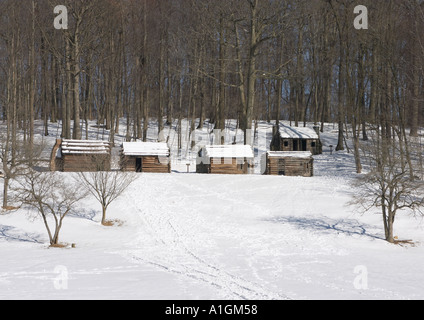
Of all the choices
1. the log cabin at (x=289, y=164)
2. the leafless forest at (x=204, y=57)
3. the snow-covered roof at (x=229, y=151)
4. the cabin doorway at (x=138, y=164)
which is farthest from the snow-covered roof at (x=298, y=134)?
the cabin doorway at (x=138, y=164)

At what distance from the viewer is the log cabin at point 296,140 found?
41731 millimetres

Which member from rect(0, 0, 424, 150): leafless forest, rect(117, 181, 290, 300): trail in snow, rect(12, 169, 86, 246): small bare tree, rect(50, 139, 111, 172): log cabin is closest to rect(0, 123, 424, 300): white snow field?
rect(117, 181, 290, 300): trail in snow

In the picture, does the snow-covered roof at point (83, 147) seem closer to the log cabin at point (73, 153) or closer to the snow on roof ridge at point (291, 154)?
the log cabin at point (73, 153)

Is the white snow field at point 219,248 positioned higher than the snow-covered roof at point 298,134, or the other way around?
the snow-covered roof at point 298,134

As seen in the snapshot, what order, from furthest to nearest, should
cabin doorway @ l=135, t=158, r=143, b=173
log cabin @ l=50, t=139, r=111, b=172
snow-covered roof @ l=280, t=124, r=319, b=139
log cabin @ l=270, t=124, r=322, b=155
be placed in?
snow-covered roof @ l=280, t=124, r=319, b=139 → log cabin @ l=270, t=124, r=322, b=155 → cabin doorway @ l=135, t=158, r=143, b=173 → log cabin @ l=50, t=139, r=111, b=172

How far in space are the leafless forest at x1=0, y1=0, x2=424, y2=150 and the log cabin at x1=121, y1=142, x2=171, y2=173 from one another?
15.0 feet

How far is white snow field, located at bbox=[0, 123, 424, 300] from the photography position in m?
13.2

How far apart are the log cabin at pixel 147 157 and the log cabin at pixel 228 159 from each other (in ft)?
9.58

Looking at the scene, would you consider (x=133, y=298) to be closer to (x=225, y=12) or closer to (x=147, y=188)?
(x=147, y=188)

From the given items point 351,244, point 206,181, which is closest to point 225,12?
point 206,181

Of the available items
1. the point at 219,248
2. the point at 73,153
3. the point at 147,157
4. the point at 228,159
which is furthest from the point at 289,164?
the point at 219,248

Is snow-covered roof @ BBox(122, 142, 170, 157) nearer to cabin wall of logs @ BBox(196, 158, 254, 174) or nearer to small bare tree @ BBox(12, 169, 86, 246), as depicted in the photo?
cabin wall of logs @ BBox(196, 158, 254, 174)

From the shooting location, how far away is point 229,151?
107ft

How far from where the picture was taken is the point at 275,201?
25719 millimetres
